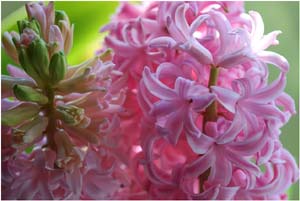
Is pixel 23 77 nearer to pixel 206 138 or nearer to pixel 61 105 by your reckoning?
pixel 61 105

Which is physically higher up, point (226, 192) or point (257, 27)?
point (257, 27)

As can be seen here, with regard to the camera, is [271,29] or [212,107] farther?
[271,29]

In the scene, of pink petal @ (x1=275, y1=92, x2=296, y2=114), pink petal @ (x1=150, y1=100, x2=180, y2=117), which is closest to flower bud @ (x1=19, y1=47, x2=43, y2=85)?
pink petal @ (x1=150, y1=100, x2=180, y2=117)

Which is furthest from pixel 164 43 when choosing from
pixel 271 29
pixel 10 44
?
pixel 271 29

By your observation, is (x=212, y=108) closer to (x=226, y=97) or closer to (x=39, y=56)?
(x=226, y=97)

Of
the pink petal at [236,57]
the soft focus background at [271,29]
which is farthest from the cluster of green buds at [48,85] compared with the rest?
the soft focus background at [271,29]

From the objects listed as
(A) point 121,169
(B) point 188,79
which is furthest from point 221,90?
(A) point 121,169
